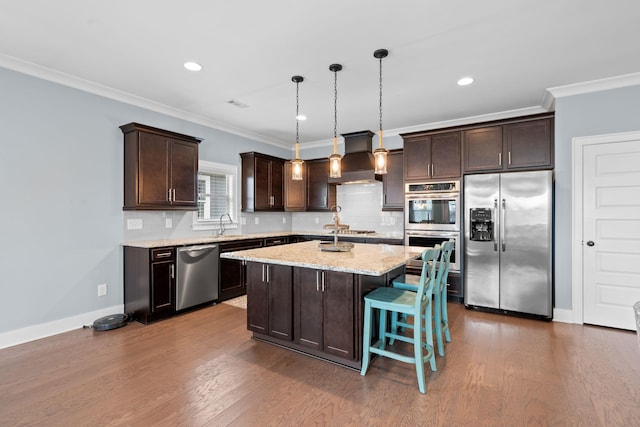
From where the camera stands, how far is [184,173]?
4.21 meters

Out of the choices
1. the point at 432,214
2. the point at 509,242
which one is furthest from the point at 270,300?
the point at 509,242

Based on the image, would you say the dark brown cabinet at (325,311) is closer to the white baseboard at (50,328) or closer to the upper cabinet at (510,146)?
the white baseboard at (50,328)

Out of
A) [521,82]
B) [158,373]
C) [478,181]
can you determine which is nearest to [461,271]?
[478,181]

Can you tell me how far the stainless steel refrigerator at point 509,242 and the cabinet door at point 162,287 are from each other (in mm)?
3829

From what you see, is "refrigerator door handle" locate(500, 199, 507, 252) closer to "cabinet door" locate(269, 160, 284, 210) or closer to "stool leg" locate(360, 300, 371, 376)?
"stool leg" locate(360, 300, 371, 376)

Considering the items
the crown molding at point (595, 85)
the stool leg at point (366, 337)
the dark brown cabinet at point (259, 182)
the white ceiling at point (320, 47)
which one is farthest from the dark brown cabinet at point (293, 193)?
the crown molding at point (595, 85)

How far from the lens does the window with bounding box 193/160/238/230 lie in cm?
491

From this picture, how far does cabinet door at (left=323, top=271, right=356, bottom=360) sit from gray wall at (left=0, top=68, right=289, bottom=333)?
9.31 ft

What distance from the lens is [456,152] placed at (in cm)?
441

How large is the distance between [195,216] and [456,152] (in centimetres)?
399

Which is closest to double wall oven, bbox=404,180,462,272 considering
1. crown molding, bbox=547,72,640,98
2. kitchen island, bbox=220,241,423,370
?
crown molding, bbox=547,72,640,98

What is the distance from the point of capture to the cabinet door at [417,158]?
15.2ft

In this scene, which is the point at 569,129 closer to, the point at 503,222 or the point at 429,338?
the point at 503,222

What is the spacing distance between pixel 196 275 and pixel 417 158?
360cm
